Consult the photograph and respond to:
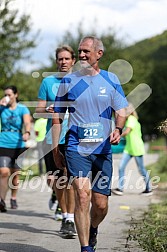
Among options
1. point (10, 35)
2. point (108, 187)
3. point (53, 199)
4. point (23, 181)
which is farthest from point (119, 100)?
point (10, 35)

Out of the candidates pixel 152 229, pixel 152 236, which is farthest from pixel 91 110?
pixel 152 229

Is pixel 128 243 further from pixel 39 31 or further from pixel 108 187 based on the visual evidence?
pixel 39 31

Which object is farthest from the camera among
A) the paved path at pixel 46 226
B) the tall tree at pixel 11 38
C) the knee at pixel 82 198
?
the tall tree at pixel 11 38

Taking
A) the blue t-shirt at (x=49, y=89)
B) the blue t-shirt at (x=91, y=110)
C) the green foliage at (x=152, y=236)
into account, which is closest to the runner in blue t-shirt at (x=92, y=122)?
the blue t-shirt at (x=91, y=110)

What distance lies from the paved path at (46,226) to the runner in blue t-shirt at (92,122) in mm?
840

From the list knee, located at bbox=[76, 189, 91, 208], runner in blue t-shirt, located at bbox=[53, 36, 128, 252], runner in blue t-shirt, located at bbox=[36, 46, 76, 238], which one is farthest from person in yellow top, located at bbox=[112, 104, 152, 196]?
knee, located at bbox=[76, 189, 91, 208]

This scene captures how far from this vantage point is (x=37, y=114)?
8656mm

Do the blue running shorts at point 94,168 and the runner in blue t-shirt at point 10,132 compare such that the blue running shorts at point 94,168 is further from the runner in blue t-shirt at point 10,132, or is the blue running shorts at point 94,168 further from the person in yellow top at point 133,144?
the person in yellow top at point 133,144

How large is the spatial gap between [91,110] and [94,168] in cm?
57

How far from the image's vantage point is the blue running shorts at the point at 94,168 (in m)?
6.49

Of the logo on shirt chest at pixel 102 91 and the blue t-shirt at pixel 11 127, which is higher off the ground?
the logo on shirt chest at pixel 102 91

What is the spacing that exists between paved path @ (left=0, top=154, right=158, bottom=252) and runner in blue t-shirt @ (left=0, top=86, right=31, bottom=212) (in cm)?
71

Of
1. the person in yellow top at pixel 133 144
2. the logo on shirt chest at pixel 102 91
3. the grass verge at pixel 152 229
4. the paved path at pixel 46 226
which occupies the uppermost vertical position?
the logo on shirt chest at pixel 102 91

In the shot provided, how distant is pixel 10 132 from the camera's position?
1053cm
